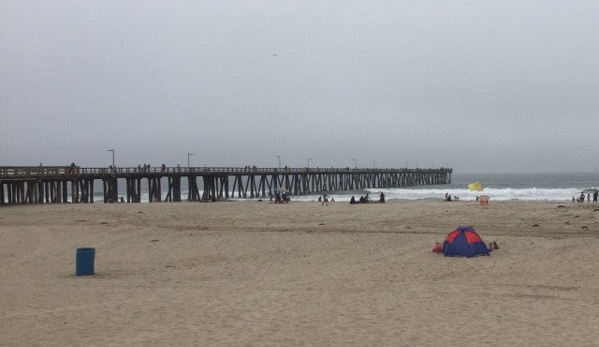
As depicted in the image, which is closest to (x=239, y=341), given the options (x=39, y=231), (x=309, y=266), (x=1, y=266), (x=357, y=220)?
(x=309, y=266)

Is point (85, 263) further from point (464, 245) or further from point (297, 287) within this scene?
point (464, 245)

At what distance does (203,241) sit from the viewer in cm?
1762

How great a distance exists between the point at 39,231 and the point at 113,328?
14.0 metres

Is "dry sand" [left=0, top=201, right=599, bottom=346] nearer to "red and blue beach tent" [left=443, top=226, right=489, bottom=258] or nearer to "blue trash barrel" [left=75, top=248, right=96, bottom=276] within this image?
"blue trash barrel" [left=75, top=248, right=96, bottom=276]

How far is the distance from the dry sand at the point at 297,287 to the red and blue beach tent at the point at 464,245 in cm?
36

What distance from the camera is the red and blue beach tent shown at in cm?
1388

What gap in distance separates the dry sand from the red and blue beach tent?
36cm

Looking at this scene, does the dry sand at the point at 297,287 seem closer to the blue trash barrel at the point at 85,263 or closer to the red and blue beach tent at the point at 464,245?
the blue trash barrel at the point at 85,263

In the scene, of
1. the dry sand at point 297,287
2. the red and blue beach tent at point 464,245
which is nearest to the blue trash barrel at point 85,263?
the dry sand at point 297,287

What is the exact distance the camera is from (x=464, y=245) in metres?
13.9

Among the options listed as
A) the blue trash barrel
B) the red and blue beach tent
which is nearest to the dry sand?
the blue trash barrel

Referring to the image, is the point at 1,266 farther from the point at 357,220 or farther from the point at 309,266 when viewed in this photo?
the point at 357,220

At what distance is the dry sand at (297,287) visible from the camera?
7.49 meters

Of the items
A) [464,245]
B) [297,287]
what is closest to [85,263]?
[297,287]
